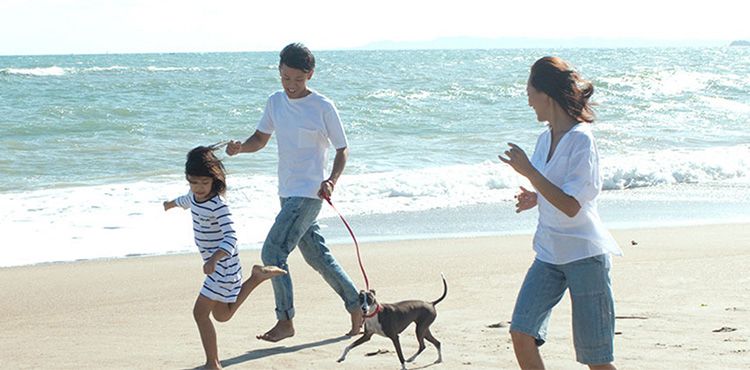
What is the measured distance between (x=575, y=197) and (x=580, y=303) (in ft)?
1.53

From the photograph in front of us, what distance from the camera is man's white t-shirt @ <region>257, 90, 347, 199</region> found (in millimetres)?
5848

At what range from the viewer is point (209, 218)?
517cm

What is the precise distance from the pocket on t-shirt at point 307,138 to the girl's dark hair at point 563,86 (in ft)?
7.03

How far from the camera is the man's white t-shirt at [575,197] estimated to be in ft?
12.3

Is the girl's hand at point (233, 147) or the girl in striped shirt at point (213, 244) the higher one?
the girl's hand at point (233, 147)

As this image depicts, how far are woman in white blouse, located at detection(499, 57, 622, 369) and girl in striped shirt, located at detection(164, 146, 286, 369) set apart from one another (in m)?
1.68

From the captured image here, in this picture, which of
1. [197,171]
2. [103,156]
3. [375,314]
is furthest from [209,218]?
[103,156]

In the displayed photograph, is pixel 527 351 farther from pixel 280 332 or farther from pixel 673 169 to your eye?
pixel 673 169

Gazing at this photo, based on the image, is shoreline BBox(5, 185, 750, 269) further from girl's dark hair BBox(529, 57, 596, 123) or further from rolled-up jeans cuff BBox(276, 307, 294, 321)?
girl's dark hair BBox(529, 57, 596, 123)

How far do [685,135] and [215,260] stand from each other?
18.7m

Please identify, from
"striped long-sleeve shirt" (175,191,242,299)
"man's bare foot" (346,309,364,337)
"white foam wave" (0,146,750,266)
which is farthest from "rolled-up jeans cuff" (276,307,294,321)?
"white foam wave" (0,146,750,266)

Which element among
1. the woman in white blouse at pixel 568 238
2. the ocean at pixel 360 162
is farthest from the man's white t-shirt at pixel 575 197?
the ocean at pixel 360 162

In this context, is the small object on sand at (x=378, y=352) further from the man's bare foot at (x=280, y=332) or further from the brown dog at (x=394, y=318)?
the man's bare foot at (x=280, y=332)

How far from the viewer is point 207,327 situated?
5.32 metres
